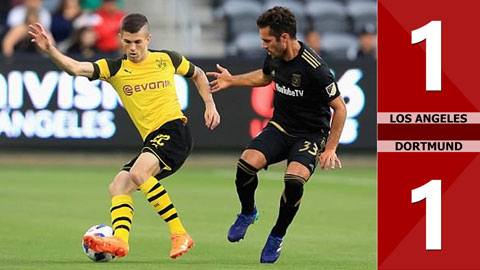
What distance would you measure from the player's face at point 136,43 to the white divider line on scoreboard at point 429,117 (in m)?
3.26

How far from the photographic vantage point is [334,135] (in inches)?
397

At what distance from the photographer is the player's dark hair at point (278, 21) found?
10.0m

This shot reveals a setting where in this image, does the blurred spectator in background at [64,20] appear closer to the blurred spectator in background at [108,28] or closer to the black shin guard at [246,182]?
the blurred spectator in background at [108,28]

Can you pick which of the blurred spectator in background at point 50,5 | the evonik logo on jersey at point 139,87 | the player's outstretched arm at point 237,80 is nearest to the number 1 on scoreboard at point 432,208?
the player's outstretched arm at point 237,80

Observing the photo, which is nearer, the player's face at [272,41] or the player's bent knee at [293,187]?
the player's face at [272,41]

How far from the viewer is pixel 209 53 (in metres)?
24.9

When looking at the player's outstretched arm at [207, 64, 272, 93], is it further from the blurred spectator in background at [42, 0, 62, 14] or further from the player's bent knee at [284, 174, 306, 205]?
the blurred spectator in background at [42, 0, 62, 14]

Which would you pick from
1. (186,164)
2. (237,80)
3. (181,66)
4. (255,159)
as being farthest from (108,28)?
(255,159)

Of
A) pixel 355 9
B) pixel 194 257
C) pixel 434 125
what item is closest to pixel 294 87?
pixel 194 257

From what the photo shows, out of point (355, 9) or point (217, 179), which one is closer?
point (217, 179)

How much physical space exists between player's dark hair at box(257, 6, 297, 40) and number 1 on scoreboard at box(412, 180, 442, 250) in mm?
2787

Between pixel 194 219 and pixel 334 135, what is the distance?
435cm

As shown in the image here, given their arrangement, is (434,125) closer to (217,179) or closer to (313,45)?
(217,179)

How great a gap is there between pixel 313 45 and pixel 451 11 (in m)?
14.6
